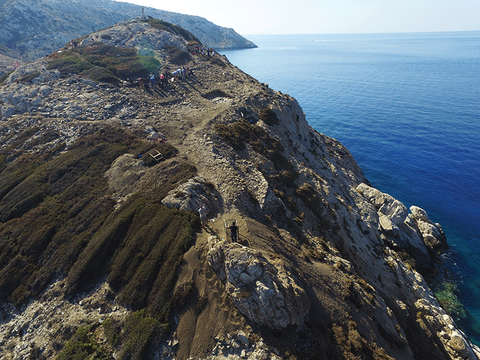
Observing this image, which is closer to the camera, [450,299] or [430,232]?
[450,299]

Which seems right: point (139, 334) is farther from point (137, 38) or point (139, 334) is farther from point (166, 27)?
point (166, 27)

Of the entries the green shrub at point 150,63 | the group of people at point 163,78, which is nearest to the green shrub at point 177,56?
the green shrub at point 150,63

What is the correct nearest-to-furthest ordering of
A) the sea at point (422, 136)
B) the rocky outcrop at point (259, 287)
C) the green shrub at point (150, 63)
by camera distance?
the rocky outcrop at point (259, 287) < the sea at point (422, 136) < the green shrub at point (150, 63)

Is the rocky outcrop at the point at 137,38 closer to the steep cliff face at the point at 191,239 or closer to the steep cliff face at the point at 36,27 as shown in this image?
the steep cliff face at the point at 191,239

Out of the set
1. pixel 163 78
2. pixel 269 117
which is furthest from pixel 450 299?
pixel 163 78

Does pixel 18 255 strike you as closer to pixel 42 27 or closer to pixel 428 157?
pixel 428 157

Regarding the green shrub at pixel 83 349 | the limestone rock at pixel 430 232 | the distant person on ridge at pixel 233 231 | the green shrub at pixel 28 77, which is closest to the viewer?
the green shrub at pixel 83 349
